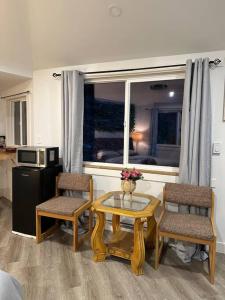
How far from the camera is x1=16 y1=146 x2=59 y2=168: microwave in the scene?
2.77m

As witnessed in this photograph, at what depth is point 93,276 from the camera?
2.09 meters

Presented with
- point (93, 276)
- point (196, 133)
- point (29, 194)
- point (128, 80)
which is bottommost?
point (93, 276)

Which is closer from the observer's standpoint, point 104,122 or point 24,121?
point 104,122

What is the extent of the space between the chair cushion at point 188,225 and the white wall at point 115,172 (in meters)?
0.42

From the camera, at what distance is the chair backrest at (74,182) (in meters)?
2.86

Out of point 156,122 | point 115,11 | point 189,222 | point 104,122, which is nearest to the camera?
point 189,222

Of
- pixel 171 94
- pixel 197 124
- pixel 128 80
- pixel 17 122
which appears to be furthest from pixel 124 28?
pixel 17 122

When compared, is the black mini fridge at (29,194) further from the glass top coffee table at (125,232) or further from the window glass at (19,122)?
the window glass at (19,122)

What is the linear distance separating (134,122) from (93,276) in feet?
5.91

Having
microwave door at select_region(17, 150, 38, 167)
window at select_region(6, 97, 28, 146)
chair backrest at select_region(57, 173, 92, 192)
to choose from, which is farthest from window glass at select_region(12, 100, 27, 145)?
chair backrest at select_region(57, 173, 92, 192)

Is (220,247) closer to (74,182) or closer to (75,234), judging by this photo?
(75,234)

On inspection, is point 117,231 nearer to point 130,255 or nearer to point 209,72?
point 130,255

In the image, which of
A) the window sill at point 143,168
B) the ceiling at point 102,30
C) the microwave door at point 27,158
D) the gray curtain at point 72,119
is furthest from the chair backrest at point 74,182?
the ceiling at point 102,30

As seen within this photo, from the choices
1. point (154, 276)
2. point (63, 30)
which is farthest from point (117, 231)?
point (63, 30)
